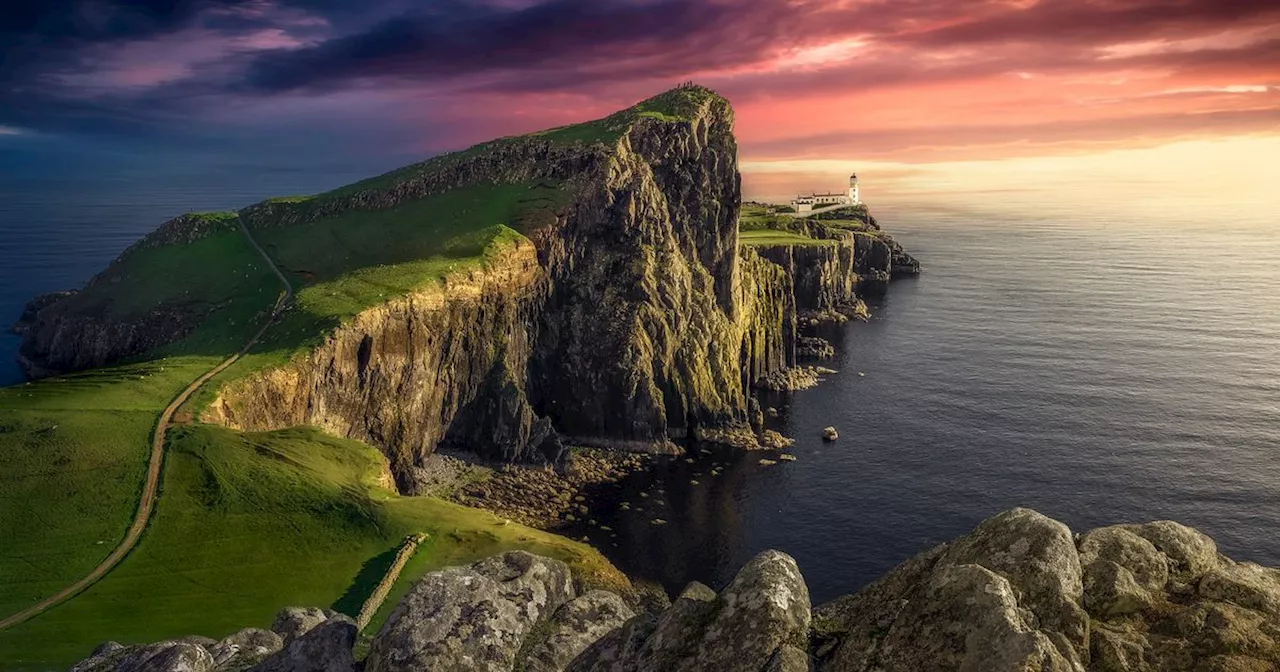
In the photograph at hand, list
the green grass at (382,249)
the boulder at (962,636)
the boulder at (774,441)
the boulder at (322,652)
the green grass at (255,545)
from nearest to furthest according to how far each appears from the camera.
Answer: the boulder at (962,636) → the boulder at (322,652) → the green grass at (255,545) → the green grass at (382,249) → the boulder at (774,441)

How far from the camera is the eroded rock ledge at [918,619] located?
45.6 feet

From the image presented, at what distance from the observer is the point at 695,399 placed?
417ft

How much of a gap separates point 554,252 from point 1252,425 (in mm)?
118615

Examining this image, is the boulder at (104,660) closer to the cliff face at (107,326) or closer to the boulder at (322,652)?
the boulder at (322,652)

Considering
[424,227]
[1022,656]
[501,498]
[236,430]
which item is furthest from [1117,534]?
[424,227]

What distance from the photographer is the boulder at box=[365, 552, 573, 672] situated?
17828 mm

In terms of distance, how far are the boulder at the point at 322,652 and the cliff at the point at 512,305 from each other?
6802 cm

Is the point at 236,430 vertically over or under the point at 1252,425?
over

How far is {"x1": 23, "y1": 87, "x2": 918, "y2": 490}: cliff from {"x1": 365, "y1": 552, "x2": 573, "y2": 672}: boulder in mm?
71531

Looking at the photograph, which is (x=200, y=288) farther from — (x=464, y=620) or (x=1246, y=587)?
(x=1246, y=587)

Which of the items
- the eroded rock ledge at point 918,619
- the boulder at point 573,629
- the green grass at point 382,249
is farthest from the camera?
the green grass at point 382,249

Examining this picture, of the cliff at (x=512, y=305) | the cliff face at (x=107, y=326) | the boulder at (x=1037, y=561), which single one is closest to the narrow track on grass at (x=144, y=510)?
the cliff at (x=512, y=305)

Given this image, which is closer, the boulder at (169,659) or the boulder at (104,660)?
the boulder at (169,659)

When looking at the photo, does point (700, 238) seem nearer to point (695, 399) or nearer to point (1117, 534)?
point (695, 399)
